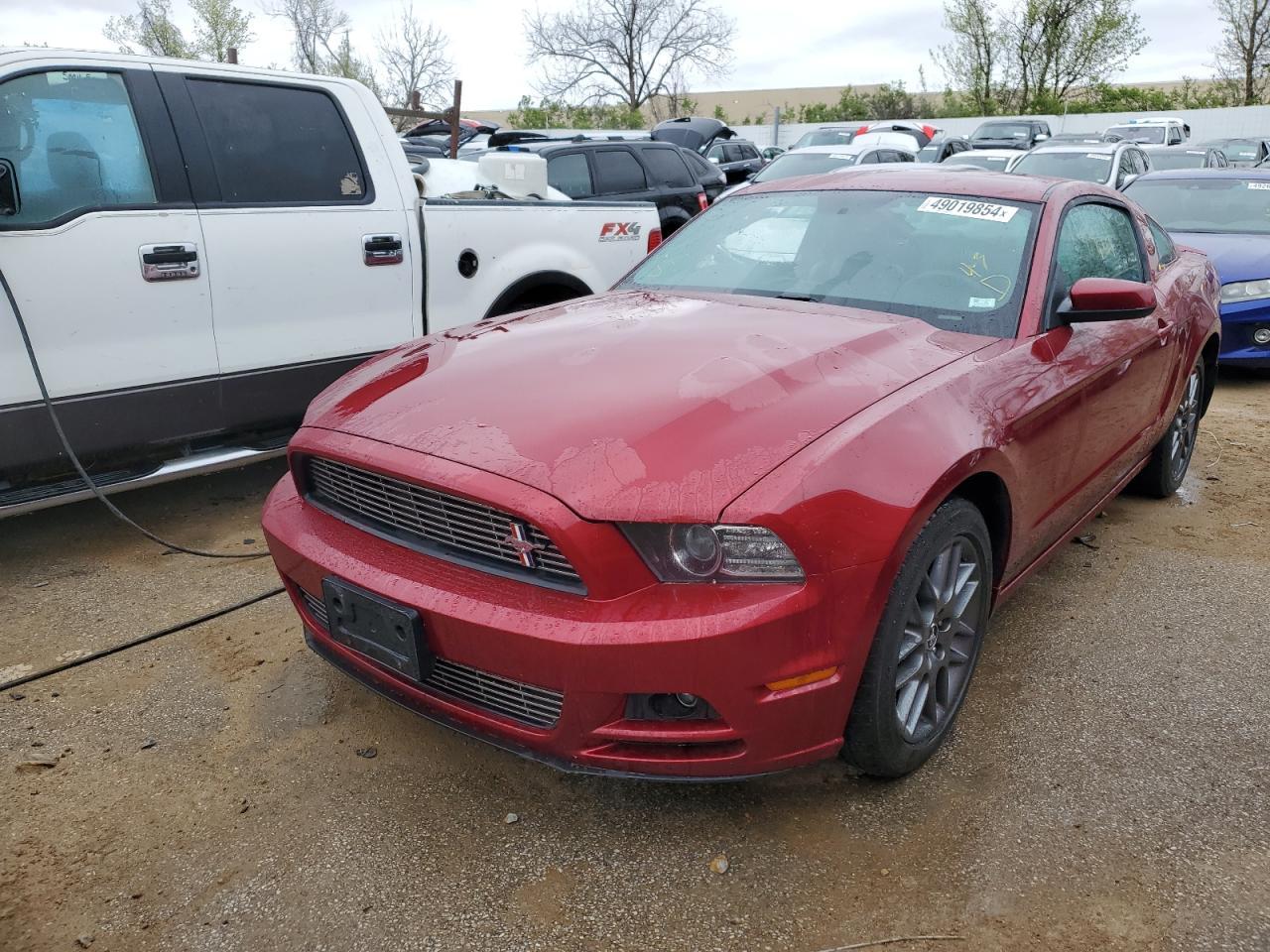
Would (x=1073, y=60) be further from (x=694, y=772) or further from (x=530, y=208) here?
(x=694, y=772)

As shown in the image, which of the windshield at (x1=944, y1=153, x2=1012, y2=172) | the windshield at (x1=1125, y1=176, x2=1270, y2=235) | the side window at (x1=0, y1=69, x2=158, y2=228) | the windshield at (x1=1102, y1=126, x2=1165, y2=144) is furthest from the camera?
the windshield at (x1=1102, y1=126, x2=1165, y2=144)

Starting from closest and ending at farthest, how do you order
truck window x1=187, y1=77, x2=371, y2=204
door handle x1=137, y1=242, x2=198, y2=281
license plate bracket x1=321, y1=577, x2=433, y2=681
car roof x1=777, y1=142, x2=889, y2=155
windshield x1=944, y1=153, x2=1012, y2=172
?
1. license plate bracket x1=321, y1=577, x2=433, y2=681
2. door handle x1=137, y1=242, x2=198, y2=281
3. truck window x1=187, y1=77, x2=371, y2=204
4. windshield x1=944, y1=153, x2=1012, y2=172
5. car roof x1=777, y1=142, x2=889, y2=155

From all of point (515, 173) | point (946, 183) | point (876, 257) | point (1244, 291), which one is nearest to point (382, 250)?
point (515, 173)

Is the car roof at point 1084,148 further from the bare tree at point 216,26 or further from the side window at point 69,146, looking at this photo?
the bare tree at point 216,26

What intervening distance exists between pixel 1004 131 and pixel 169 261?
25568 millimetres

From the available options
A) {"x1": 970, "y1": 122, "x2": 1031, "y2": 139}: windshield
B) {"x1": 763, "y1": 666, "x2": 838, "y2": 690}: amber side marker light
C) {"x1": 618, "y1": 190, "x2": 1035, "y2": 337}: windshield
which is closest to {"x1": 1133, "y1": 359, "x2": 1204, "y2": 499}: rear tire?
{"x1": 618, "y1": 190, "x2": 1035, "y2": 337}: windshield

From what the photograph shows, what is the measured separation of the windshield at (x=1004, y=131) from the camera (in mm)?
24859

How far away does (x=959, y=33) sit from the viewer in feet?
153

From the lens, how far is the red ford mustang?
2.11 m

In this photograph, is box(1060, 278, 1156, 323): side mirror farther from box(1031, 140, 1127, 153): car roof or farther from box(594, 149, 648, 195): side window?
box(1031, 140, 1127, 153): car roof

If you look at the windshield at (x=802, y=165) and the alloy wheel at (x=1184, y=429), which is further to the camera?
the windshield at (x=802, y=165)

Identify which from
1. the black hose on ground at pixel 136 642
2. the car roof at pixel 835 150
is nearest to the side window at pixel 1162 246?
the black hose on ground at pixel 136 642

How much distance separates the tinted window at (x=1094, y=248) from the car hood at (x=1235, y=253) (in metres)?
3.35

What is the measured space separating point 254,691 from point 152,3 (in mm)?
44365
